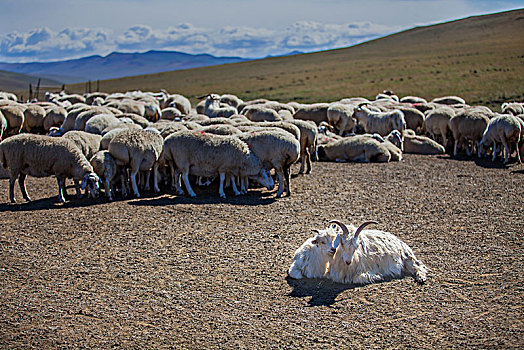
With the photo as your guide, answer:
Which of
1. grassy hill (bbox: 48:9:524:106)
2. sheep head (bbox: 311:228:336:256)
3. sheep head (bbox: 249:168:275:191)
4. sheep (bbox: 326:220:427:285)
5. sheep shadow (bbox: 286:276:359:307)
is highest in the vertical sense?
grassy hill (bbox: 48:9:524:106)

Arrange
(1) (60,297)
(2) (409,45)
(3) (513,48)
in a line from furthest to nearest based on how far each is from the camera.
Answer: (2) (409,45) → (3) (513,48) → (1) (60,297)

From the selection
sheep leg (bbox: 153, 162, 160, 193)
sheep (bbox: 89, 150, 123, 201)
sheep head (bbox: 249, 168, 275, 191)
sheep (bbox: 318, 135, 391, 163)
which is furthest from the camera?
sheep (bbox: 318, 135, 391, 163)

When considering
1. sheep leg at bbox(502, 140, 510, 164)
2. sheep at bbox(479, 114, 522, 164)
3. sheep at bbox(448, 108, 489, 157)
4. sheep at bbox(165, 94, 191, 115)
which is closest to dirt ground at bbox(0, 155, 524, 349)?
sheep leg at bbox(502, 140, 510, 164)

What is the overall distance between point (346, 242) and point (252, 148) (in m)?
5.39

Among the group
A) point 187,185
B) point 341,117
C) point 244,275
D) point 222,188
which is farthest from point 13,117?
point 244,275

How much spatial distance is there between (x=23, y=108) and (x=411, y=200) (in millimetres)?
14357

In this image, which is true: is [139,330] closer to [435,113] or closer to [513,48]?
[435,113]

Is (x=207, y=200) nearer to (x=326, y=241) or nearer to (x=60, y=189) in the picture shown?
(x=60, y=189)

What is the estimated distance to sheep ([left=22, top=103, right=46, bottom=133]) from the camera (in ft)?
63.5

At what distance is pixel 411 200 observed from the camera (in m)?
11.1

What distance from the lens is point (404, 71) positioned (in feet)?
188

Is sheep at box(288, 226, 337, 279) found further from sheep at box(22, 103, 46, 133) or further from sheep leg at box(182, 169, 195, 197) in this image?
sheep at box(22, 103, 46, 133)

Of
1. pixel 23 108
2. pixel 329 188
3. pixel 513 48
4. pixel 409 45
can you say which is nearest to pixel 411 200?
pixel 329 188

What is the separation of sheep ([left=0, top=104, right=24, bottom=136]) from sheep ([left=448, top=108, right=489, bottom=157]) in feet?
45.9
